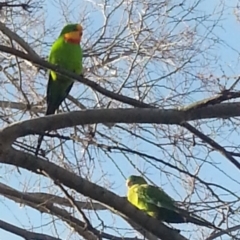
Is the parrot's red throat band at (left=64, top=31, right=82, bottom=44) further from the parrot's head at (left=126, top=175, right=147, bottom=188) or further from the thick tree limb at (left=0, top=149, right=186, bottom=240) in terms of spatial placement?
the thick tree limb at (left=0, top=149, right=186, bottom=240)

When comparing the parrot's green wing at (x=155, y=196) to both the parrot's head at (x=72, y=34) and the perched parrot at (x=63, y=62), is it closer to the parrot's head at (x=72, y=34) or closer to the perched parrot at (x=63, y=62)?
the perched parrot at (x=63, y=62)

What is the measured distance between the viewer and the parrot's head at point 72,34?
13.4 ft

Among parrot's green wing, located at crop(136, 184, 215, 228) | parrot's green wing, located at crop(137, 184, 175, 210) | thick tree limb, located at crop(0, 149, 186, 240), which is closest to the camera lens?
thick tree limb, located at crop(0, 149, 186, 240)

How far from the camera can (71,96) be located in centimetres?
514

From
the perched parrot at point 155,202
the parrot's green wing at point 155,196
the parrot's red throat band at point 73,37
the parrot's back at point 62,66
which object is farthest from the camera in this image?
the parrot's red throat band at point 73,37

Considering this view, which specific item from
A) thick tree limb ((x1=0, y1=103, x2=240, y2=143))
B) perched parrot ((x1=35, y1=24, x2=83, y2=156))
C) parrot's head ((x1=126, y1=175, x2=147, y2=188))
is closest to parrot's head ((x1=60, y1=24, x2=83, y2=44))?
perched parrot ((x1=35, y1=24, x2=83, y2=156))

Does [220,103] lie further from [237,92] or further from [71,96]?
[71,96]

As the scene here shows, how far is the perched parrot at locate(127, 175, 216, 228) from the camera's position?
10.3ft

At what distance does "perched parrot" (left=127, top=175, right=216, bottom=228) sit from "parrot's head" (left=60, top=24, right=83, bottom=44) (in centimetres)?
99

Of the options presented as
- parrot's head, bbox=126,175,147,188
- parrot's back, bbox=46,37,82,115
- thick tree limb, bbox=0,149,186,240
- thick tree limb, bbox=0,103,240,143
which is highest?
parrot's back, bbox=46,37,82,115

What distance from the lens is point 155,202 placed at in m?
3.49

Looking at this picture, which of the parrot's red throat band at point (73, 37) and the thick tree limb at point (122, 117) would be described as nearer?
the thick tree limb at point (122, 117)

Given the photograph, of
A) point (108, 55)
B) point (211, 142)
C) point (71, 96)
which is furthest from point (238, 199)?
point (108, 55)

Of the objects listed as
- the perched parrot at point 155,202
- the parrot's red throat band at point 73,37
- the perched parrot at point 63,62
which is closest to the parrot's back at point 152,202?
the perched parrot at point 155,202
